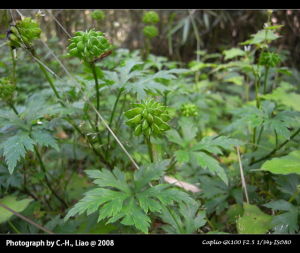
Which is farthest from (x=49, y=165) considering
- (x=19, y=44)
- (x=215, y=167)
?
(x=215, y=167)

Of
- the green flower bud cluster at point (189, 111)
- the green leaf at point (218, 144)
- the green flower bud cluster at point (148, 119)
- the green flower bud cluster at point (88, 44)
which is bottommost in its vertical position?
the green leaf at point (218, 144)

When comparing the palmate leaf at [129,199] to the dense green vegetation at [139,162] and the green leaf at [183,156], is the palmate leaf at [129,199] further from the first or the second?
the green leaf at [183,156]

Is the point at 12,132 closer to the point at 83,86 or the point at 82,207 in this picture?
the point at 83,86

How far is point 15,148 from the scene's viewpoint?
5.32 feet

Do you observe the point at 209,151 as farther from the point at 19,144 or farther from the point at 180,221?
the point at 19,144

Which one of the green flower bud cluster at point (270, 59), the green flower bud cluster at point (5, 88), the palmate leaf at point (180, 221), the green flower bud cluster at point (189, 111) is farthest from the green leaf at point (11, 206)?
the green flower bud cluster at point (270, 59)

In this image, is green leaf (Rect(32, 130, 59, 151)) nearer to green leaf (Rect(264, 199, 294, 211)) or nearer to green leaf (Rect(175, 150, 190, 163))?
green leaf (Rect(175, 150, 190, 163))

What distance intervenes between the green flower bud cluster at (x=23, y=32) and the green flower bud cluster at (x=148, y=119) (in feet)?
2.76

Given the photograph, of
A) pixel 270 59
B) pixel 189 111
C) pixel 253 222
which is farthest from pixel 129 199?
pixel 270 59

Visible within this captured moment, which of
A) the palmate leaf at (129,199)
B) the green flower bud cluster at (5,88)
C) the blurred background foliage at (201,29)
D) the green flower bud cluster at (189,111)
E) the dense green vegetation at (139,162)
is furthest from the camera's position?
the blurred background foliage at (201,29)

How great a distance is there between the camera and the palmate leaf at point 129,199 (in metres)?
1.41

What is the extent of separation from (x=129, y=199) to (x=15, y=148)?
2.42 feet

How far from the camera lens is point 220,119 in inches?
160

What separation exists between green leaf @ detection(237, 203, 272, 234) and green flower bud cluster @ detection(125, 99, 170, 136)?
91cm
